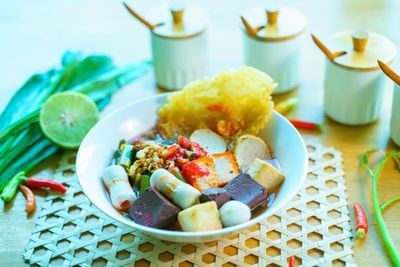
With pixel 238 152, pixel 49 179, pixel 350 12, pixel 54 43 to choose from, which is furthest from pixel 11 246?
pixel 350 12

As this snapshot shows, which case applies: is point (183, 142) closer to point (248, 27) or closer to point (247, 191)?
point (247, 191)

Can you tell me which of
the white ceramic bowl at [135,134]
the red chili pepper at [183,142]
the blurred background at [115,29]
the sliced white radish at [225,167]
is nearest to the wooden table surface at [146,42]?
the blurred background at [115,29]

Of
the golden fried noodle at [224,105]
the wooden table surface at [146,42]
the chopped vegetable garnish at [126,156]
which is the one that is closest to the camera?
the chopped vegetable garnish at [126,156]

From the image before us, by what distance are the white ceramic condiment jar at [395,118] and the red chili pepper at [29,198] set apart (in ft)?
3.42

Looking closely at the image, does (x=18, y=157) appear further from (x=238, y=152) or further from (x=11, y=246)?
(x=238, y=152)

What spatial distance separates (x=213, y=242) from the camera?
145 cm

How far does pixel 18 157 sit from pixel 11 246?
1.24 ft

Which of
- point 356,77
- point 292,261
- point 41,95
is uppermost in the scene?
point 356,77

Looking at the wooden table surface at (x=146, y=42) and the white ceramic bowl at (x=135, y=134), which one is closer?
the white ceramic bowl at (x=135, y=134)

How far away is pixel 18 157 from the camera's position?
5.86ft

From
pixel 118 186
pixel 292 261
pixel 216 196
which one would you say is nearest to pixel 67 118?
pixel 118 186

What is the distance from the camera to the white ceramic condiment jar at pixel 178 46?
6.35 feet

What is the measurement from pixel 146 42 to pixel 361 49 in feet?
3.01

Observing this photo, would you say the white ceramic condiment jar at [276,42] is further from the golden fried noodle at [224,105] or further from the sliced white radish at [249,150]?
the sliced white radish at [249,150]
